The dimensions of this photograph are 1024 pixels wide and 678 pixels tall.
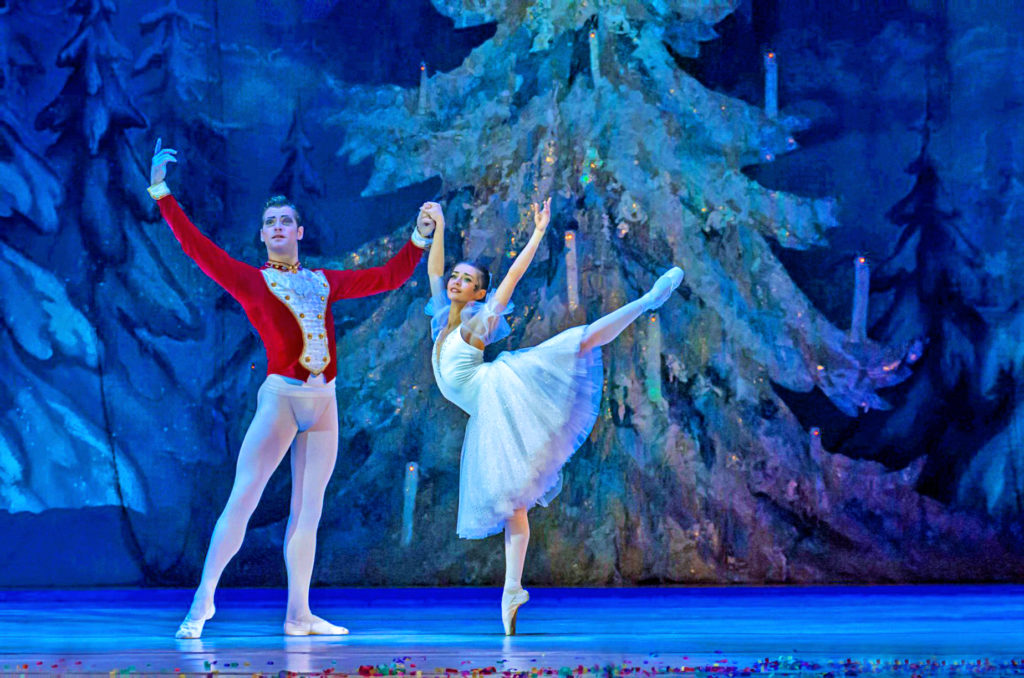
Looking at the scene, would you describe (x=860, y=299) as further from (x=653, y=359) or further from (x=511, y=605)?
(x=511, y=605)

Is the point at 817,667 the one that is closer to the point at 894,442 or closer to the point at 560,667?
the point at 560,667

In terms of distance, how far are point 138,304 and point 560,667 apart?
12.0 ft

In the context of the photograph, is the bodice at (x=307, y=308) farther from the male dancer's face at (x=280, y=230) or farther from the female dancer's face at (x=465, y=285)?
the female dancer's face at (x=465, y=285)

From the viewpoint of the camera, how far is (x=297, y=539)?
3.65 meters

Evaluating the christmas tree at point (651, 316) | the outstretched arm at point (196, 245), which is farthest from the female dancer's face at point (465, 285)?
the christmas tree at point (651, 316)

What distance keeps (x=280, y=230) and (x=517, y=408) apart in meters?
0.98

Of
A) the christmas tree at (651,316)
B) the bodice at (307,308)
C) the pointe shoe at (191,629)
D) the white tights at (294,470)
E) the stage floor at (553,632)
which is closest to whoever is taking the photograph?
the stage floor at (553,632)

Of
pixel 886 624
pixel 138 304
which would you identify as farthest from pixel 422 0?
pixel 886 624

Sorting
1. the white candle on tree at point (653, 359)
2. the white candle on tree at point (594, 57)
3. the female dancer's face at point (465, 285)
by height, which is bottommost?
the white candle on tree at point (653, 359)

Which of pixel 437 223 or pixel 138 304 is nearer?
pixel 437 223

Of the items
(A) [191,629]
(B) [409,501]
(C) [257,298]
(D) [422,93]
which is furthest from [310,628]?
(D) [422,93]

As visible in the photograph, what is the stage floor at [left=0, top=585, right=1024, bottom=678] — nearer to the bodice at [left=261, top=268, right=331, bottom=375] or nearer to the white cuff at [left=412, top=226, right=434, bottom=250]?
the bodice at [left=261, top=268, right=331, bottom=375]

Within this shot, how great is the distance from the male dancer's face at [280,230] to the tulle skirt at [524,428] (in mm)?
778

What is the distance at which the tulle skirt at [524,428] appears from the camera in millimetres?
3576
